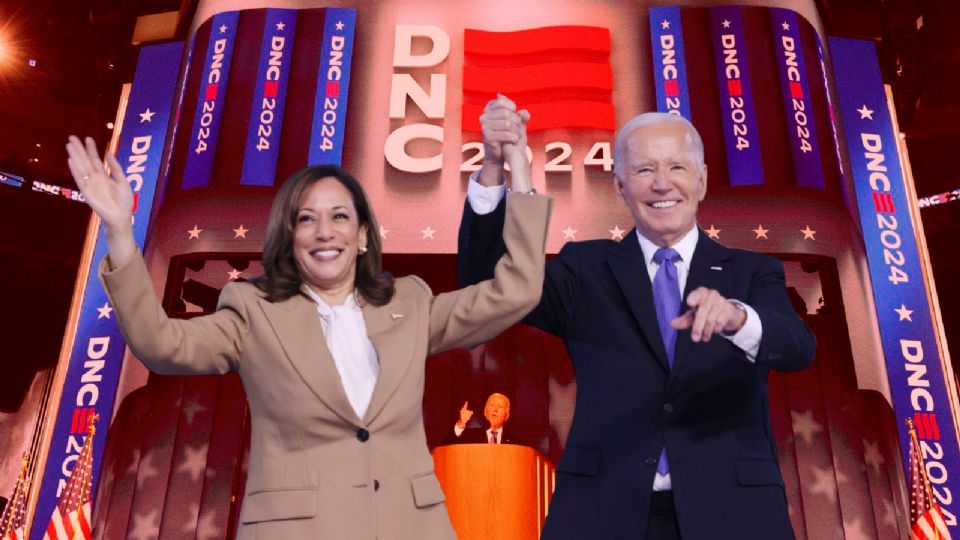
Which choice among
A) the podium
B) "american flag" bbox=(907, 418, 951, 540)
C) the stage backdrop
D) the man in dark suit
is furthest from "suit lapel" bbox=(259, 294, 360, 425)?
"american flag" bbox=(907, 418, 951, 540)

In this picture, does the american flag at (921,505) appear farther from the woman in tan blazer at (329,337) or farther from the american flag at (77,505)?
the american flag at (77,505)

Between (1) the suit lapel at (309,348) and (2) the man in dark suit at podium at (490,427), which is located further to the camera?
(2) the man in dark suit at podium at (490,427)

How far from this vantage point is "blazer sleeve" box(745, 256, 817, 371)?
4.74 ft

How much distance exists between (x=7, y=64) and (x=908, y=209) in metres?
7.95

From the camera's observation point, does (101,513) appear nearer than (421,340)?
No

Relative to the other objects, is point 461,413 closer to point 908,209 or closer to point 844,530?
point 844,530

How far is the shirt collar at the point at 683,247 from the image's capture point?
66.2 inches

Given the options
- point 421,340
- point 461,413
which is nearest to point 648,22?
point 461,413

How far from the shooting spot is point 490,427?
17.4 feet

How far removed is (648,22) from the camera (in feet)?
21.2

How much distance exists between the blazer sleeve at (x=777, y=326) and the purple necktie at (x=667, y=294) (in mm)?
135

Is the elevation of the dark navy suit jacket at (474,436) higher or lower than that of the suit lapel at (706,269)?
higher

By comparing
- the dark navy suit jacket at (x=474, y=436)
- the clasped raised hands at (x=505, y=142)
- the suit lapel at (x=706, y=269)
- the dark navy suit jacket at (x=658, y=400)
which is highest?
the dark navy suit jacket at (x=474, y=436)

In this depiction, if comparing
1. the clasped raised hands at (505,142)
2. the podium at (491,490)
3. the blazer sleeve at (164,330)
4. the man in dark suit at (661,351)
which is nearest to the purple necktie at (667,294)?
the man in dark suit at (661,351)
